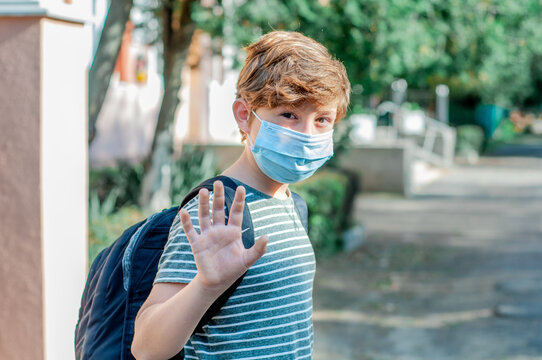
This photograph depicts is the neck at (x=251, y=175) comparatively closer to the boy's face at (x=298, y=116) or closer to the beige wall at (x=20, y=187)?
the boy's face at (x=298, y=116)

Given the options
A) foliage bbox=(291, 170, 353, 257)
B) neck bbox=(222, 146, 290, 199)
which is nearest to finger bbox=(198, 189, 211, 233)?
neck bbox=(222, 146, 290, 199)

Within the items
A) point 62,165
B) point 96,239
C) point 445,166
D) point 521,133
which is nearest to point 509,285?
point 96,239

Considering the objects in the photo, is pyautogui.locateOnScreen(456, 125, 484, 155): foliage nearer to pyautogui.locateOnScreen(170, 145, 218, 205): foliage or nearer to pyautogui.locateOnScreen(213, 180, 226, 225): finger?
pyautogui.locateOnScreen(170, 145, 218, 205): foliage

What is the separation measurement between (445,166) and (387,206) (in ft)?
26.1

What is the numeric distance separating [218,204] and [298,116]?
1.32 feet

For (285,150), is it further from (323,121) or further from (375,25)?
(375,25)

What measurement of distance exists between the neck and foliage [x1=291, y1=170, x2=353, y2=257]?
6166 millimetres

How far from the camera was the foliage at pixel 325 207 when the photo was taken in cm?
847

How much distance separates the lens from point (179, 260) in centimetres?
163

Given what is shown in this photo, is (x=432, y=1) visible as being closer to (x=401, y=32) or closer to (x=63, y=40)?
(x=401, y=32)

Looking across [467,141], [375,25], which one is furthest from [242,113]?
[467,141]

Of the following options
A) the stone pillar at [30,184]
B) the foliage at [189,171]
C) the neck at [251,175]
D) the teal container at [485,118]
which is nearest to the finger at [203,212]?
the neck at [251,175]

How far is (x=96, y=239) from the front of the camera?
18.2ft

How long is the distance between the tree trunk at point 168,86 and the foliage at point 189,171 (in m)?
0.23
